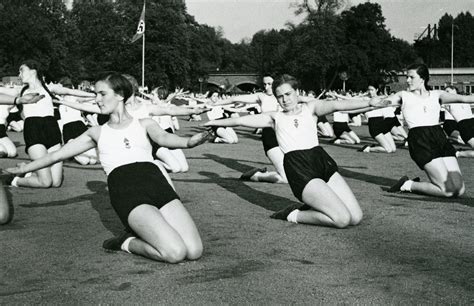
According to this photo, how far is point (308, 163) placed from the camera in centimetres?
774

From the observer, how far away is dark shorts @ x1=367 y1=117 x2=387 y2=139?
1864cm

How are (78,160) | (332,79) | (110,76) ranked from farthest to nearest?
(332,79), (78,160), (110,76)

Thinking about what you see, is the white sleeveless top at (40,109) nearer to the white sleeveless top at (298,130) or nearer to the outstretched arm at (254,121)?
the outstretched arm at (254,121)

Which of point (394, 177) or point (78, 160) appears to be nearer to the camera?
point (394, 177)

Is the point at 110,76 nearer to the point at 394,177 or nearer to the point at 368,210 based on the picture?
the point at 368,210

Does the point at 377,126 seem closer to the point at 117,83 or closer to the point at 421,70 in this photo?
the point at 421,70

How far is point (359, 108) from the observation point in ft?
25.0

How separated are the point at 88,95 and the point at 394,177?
18.8ft

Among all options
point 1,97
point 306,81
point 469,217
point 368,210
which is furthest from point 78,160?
point 306,81

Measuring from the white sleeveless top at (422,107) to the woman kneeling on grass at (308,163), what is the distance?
254 cm

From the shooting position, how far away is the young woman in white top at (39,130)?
→ 10555 millimetres

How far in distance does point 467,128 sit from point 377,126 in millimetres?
2411

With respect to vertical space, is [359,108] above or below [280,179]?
above

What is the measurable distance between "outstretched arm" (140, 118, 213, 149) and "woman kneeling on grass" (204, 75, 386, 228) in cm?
88
